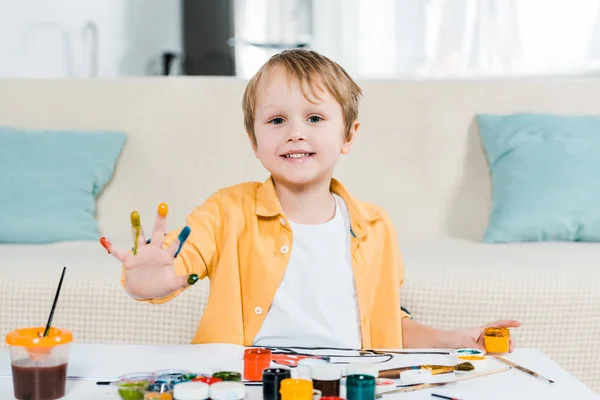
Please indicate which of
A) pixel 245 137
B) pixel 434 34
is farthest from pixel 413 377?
pixel 434 34

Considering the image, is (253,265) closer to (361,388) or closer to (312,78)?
(312,78)

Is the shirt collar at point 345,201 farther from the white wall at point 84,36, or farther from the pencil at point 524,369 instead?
the white wall at point 84,36

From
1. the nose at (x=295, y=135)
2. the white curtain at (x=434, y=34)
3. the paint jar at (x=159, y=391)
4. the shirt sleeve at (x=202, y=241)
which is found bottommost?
the paint jar at (x=159, y=391)

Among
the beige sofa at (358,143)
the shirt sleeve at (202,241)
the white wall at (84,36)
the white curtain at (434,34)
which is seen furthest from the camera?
the white wall at (84,36)

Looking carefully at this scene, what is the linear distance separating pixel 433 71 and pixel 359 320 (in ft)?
10.5

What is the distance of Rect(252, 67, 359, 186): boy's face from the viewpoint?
4.04 ft

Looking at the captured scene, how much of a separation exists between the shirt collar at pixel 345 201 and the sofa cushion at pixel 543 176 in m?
0.87

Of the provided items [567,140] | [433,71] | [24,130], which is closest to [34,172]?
[24,130]

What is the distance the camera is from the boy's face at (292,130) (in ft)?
4.04

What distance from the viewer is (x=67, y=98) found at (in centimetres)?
238

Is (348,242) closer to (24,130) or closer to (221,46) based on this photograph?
(24,130)

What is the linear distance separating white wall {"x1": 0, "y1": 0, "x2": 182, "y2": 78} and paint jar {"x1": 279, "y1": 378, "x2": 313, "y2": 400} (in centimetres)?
382

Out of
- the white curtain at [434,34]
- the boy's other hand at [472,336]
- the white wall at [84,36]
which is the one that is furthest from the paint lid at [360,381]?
the white wall at [84,36]

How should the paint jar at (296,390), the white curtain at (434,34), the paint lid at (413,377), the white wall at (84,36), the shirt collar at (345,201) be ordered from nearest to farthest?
the paint jar at (296,390)
the paint lid at (413,377)
the shirt collar at (345,201)
the white curtain at (434,34)
the white wall at (84,36)
